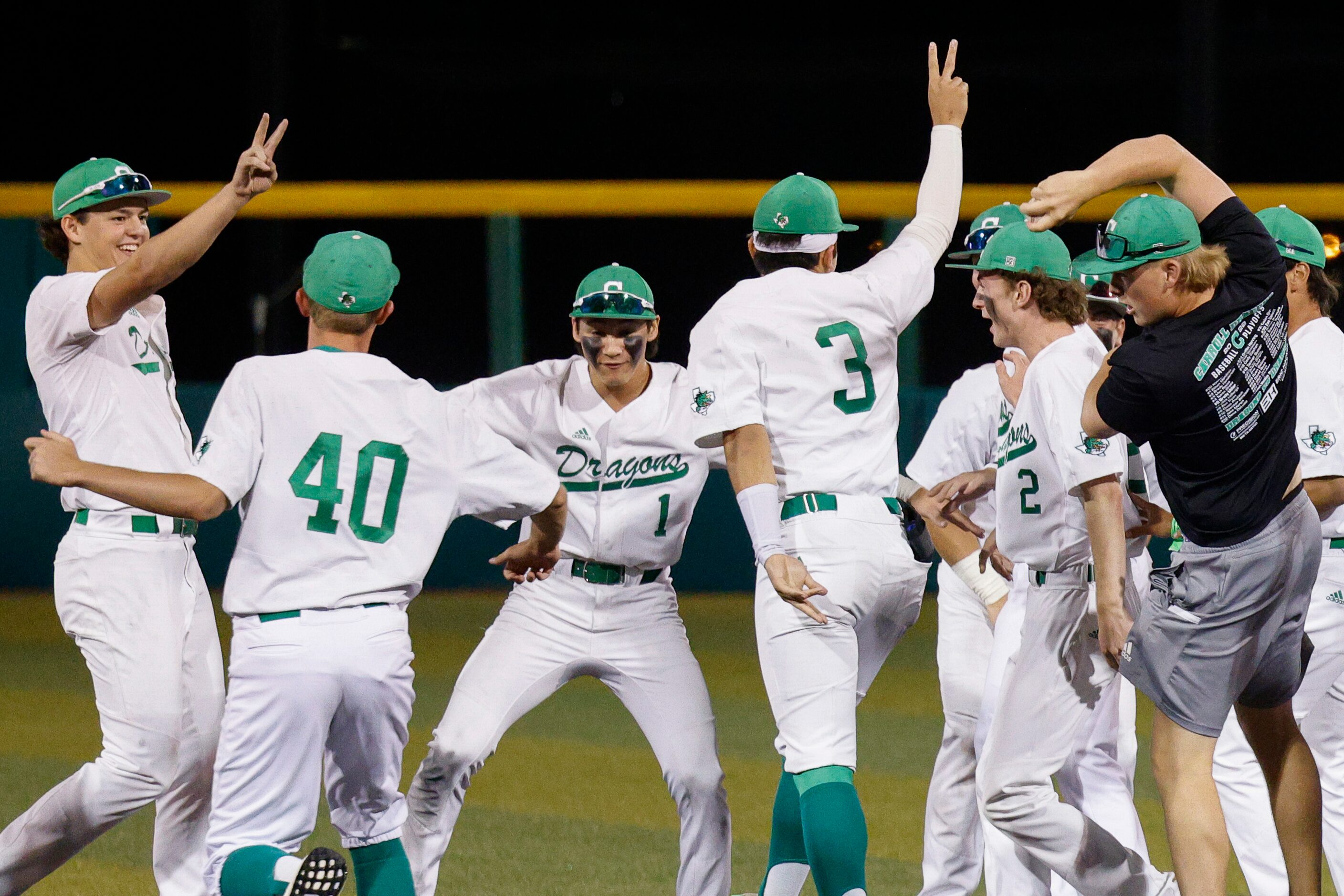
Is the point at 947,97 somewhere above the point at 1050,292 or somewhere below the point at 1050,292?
above

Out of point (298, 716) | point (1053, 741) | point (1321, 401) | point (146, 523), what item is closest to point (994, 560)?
point (1053, 741)

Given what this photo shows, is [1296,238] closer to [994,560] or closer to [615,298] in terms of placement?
[994,560]

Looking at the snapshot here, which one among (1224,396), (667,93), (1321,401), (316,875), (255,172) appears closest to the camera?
(316,875)

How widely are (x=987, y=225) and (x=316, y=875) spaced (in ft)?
8.57

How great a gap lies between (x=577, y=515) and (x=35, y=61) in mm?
19782

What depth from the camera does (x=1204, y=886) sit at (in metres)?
3.81

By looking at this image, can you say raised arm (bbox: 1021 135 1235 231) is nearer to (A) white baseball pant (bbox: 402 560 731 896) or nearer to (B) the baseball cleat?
(A) white baseball pant (bbox: 402 560 731 896)

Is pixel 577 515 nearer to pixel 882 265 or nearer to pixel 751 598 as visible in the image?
pixel 882 265

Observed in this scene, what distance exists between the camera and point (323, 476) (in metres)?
3.65

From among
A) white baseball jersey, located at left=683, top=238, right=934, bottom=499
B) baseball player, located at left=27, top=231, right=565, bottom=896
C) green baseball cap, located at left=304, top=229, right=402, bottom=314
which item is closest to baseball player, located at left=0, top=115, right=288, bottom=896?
green baseball cap, located at left=304, top=229, right=402, bottom=314

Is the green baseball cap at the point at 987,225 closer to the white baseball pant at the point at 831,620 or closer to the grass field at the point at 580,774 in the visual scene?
the white baseball pant at the point at 831,620

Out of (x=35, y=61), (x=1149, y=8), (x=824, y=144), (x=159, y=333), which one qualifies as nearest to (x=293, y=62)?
(x=35, y=61)

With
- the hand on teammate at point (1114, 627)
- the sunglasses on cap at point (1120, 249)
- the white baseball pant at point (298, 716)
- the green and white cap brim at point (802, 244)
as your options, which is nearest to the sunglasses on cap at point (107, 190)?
the white baseball pant at point (298, 716)

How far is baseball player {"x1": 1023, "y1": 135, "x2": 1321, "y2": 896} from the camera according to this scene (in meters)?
3.65
